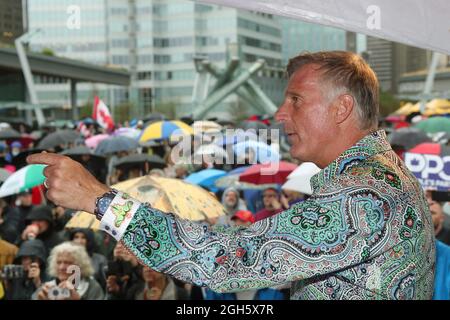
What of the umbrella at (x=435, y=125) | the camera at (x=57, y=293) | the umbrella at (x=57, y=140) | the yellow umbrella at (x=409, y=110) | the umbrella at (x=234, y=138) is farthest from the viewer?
the yellow umbrella at (x=409, y=110)

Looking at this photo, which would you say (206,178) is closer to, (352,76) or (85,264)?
(85,264)

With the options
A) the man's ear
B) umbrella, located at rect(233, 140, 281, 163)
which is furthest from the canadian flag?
the man's ear

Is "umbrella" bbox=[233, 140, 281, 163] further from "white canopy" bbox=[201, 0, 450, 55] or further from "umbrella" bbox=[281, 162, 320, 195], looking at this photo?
"white canopy" bbox=[201, 0, 450, 55]

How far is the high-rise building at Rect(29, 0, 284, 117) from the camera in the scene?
6176 centimetres

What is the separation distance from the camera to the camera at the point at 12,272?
268 inches

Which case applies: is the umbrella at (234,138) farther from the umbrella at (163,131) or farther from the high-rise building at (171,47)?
the high-rise building at (171,47)

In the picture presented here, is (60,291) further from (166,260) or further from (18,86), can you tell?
(18,86)

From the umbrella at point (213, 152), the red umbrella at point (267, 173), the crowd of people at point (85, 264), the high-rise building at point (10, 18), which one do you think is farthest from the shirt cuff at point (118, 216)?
the umbrella at point (213, 152)

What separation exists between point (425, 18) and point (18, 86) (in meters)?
61.2

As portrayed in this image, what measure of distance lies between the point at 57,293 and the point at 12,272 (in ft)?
4.32

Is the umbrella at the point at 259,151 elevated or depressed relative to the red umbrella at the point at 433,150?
depressed

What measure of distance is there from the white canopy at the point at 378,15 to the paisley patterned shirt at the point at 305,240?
0.50 meters
